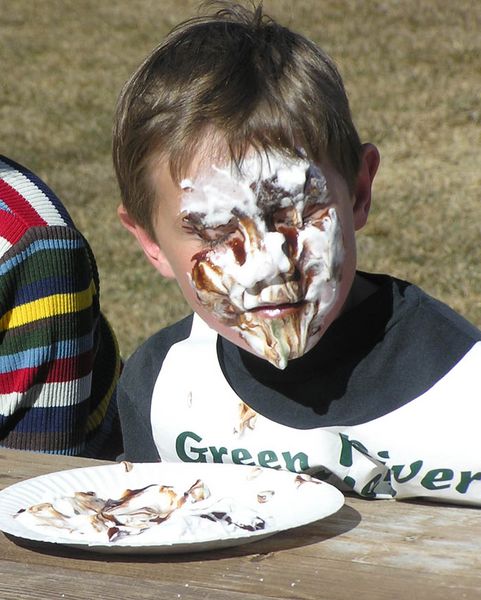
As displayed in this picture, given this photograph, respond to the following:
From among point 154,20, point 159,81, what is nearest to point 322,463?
point 159,81

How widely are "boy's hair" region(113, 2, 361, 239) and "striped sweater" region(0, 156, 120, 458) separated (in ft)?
1.37

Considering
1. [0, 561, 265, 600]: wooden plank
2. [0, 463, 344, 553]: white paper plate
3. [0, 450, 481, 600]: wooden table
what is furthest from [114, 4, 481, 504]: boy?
[0, 561, 265, 600]: wooden plank

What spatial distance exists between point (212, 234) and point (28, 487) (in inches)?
20.5

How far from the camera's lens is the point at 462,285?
5672 millimetres

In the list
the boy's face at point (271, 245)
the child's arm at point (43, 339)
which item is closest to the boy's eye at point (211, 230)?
the boy's face at point (271, 245)

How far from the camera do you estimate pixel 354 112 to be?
914 cm

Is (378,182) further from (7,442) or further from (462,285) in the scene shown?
(7,442)

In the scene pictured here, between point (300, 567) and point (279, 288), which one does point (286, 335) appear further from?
point (300, 567)

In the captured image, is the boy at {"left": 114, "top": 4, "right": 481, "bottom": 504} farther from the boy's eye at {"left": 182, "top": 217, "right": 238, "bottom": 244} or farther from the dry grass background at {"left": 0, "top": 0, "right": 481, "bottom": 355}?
the dry grass background at {"left": 0, "top": 0, "right": 481, "bottom": 355}

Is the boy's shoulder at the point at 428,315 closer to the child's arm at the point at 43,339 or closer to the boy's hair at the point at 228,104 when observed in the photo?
the boy's hair at the point at 228,104

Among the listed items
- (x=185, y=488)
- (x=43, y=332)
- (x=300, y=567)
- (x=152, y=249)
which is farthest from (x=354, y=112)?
(x=300, y=567)

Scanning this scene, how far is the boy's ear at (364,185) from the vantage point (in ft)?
6.71

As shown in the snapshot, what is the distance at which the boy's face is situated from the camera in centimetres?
186

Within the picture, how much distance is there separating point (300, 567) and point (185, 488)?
33 cm
